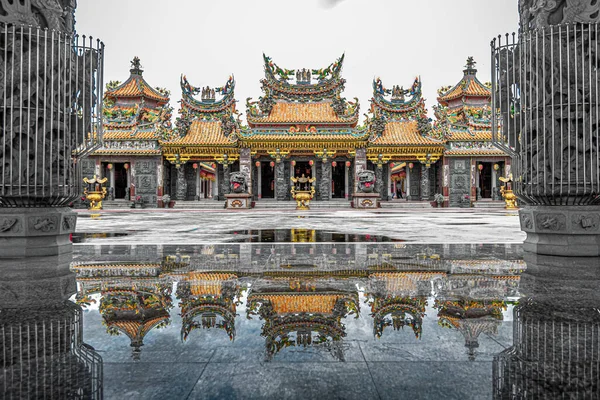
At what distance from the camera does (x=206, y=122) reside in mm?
33406

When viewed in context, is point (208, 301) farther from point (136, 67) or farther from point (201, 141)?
point (136, 67)

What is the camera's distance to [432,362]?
1818 millimetres

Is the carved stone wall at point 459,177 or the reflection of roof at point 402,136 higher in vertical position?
the reflection of roof at point 402,136

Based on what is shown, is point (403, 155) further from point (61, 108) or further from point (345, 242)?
point (61, 108)

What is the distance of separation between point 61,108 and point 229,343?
497 centimetres

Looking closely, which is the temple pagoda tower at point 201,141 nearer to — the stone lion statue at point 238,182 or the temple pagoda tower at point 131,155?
the temple pagoda tower at point 131,155

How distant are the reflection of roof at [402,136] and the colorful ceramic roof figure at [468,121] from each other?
1.38 m

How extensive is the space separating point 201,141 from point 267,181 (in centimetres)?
670

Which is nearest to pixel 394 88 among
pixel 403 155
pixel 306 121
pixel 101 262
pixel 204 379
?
pixel 403 155

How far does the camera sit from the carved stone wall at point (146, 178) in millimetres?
31359

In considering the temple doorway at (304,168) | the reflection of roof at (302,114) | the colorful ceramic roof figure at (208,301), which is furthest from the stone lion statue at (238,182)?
the colorful ceramic roof figure at (208,301)

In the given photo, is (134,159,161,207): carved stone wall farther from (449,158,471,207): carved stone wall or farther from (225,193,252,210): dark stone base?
(449,158,471,207): carved stone wall

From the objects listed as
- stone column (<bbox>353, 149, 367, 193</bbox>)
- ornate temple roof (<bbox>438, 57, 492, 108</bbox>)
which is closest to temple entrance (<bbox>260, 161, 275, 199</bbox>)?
stone column (<bbox>353, 149, 367, 193</bbox>)

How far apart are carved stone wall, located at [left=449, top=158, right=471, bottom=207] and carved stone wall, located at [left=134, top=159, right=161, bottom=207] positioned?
2449cm
